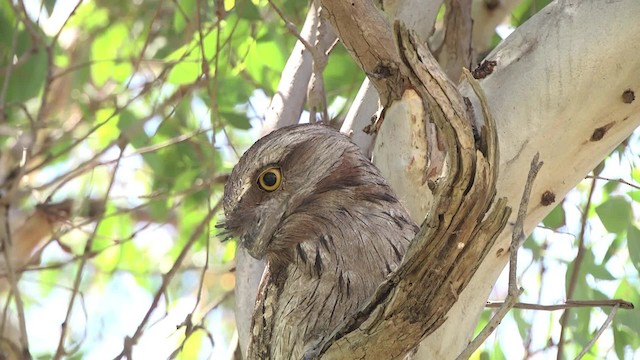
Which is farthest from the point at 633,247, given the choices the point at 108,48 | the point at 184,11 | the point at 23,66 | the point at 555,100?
the point at 108,48

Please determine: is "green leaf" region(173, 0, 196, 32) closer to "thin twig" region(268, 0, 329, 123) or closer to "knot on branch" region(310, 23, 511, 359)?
"thin twig" region(268, 0, 329, 123)

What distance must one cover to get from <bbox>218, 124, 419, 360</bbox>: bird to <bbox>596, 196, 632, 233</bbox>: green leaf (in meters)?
1.29

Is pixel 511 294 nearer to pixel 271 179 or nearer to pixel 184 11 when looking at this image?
pixel 271 179

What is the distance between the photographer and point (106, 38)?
4969 millimetres

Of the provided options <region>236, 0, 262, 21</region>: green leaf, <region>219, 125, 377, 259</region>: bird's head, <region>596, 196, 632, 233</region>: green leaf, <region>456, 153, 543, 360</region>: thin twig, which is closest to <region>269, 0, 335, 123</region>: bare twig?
<region>236, 0, 262, 21</region>: green leaf

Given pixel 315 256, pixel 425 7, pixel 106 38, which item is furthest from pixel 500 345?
pixel 106 38

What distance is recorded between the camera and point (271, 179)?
193 cm

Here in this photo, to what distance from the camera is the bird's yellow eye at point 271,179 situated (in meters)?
1.93

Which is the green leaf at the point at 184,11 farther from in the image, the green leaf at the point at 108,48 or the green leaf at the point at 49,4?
the green leaf at the point at 108,48

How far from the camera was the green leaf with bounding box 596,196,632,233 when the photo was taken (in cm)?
301

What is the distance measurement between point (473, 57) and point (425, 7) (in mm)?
389

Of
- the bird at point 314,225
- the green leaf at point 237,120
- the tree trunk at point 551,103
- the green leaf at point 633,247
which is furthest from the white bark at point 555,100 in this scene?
the green leaf at point 237,120

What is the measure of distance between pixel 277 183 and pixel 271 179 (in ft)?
0.05

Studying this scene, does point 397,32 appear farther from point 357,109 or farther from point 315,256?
point 357,109
